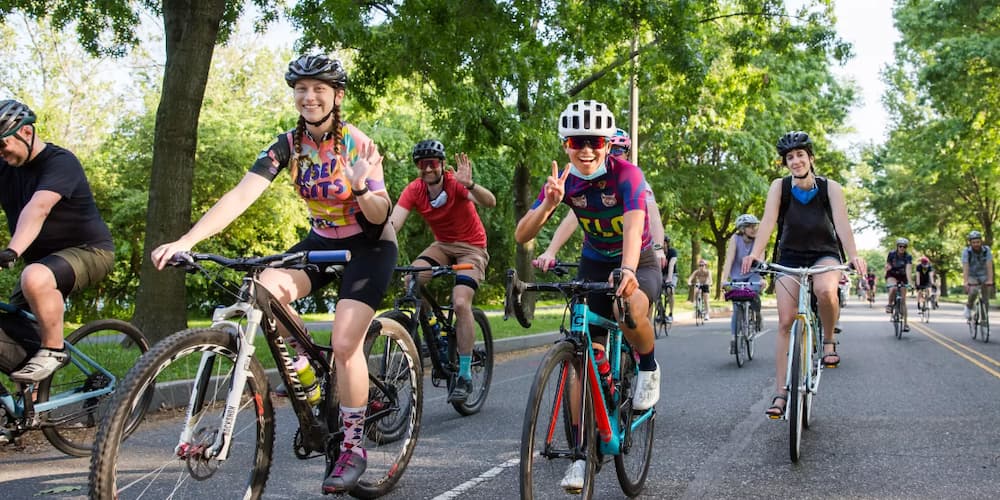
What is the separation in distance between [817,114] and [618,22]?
71.1 ft

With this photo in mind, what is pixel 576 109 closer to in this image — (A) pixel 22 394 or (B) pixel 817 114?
(A) pixel 22 394

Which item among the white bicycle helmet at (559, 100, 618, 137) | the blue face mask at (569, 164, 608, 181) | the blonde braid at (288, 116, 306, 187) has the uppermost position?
the white bicycle helmet at (559, 100, 618, 137)

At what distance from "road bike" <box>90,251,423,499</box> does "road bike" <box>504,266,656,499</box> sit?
932 millimetres

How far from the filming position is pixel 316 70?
4.01 m

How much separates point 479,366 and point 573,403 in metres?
3.70

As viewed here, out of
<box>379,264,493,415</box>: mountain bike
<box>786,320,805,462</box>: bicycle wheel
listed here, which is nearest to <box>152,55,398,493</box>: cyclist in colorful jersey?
<box>379,264,493,415</box>: mountain bike

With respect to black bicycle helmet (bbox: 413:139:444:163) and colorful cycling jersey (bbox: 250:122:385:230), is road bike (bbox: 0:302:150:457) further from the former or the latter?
black bicycle helmet (bbox: 413:139:444:163)

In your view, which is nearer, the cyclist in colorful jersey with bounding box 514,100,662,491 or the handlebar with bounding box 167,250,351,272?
the handlebar with bounding box 167,250,351,272

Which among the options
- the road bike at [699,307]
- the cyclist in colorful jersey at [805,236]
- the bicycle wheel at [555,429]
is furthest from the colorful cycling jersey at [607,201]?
the road bike at [699,307]

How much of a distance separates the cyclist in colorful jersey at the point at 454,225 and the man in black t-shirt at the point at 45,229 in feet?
7.27

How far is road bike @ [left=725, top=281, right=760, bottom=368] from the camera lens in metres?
Result: 11.2

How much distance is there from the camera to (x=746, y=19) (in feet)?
62.3

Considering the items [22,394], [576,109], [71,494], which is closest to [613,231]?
[576,109]

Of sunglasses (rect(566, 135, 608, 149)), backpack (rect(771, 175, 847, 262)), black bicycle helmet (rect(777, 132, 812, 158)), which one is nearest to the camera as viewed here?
sunglasses (rect(566, 135, 608, 149))
